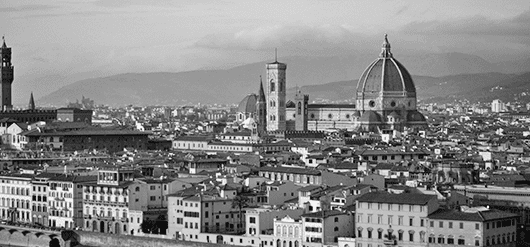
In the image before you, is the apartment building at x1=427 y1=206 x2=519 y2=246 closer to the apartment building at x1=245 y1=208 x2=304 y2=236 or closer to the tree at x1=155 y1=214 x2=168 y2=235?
the apartment building at x1=245 y1=208 x2=304 y2=236

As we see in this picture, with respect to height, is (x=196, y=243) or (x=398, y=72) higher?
(x=398, y=72)

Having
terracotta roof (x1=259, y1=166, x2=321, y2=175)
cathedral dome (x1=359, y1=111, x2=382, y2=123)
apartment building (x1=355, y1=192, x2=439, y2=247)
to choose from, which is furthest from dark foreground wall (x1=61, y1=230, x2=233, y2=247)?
cathedral dome (x1=359, y1=111, x2=382, y2=123)

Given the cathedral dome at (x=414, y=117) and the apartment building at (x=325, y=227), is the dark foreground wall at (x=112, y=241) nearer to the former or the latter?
the apartment building at (x=325, y=227)

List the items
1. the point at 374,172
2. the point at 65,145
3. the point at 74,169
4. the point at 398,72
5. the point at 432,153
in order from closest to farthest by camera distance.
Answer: the point at 374,172 → the point at 74,169 → the point at 432,153 → the point at 65,145 → the point at 398,72

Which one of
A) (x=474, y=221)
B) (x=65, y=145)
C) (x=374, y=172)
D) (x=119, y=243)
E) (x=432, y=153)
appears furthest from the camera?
(x=65, y=145)

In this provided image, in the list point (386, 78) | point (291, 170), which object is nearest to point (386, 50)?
point (386, 78)

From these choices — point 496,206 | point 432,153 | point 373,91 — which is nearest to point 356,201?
point 496,206

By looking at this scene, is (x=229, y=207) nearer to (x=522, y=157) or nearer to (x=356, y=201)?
(x=356, y=201)
